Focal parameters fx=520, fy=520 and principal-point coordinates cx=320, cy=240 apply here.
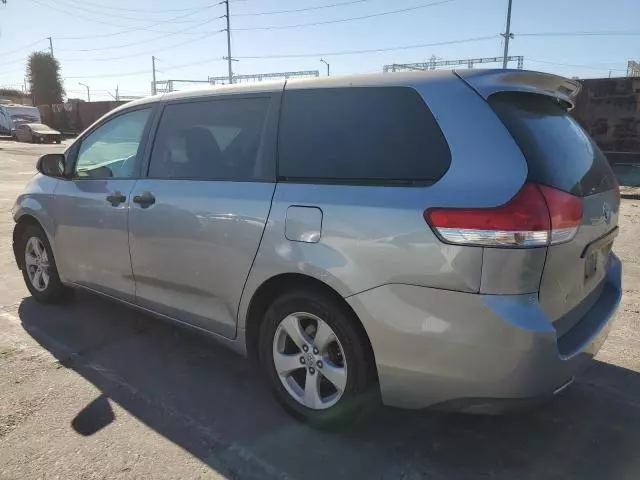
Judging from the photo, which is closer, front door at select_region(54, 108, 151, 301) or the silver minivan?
the silver minivan

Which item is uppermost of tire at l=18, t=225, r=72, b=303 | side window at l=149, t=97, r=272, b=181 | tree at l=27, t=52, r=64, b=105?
tree at l=27, t=52, r=64, b=105

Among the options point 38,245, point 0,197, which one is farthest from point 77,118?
point 38,245

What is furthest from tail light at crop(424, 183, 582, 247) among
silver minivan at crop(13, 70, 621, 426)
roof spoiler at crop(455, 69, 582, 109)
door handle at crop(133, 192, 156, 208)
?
door handle at crop(133, 192, 156, 208)

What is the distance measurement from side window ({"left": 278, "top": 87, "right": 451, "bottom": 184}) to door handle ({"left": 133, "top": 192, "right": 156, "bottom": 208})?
103 cm

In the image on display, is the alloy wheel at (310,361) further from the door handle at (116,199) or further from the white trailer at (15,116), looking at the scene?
the white trailer at (15,116)

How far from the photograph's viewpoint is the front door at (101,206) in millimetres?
3590

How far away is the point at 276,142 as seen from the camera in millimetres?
2842

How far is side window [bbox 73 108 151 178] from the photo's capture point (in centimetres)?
363

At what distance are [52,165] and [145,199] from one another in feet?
4.69

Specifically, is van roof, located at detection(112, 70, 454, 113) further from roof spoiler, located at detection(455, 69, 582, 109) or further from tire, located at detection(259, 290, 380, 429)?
tire, located at detection(259, 290, 380, 429)

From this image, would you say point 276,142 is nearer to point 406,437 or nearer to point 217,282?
point 217,282

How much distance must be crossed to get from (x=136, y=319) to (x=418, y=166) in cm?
299

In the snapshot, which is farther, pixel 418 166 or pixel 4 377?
pixel 4 377

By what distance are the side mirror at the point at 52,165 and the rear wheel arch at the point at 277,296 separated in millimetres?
2307
